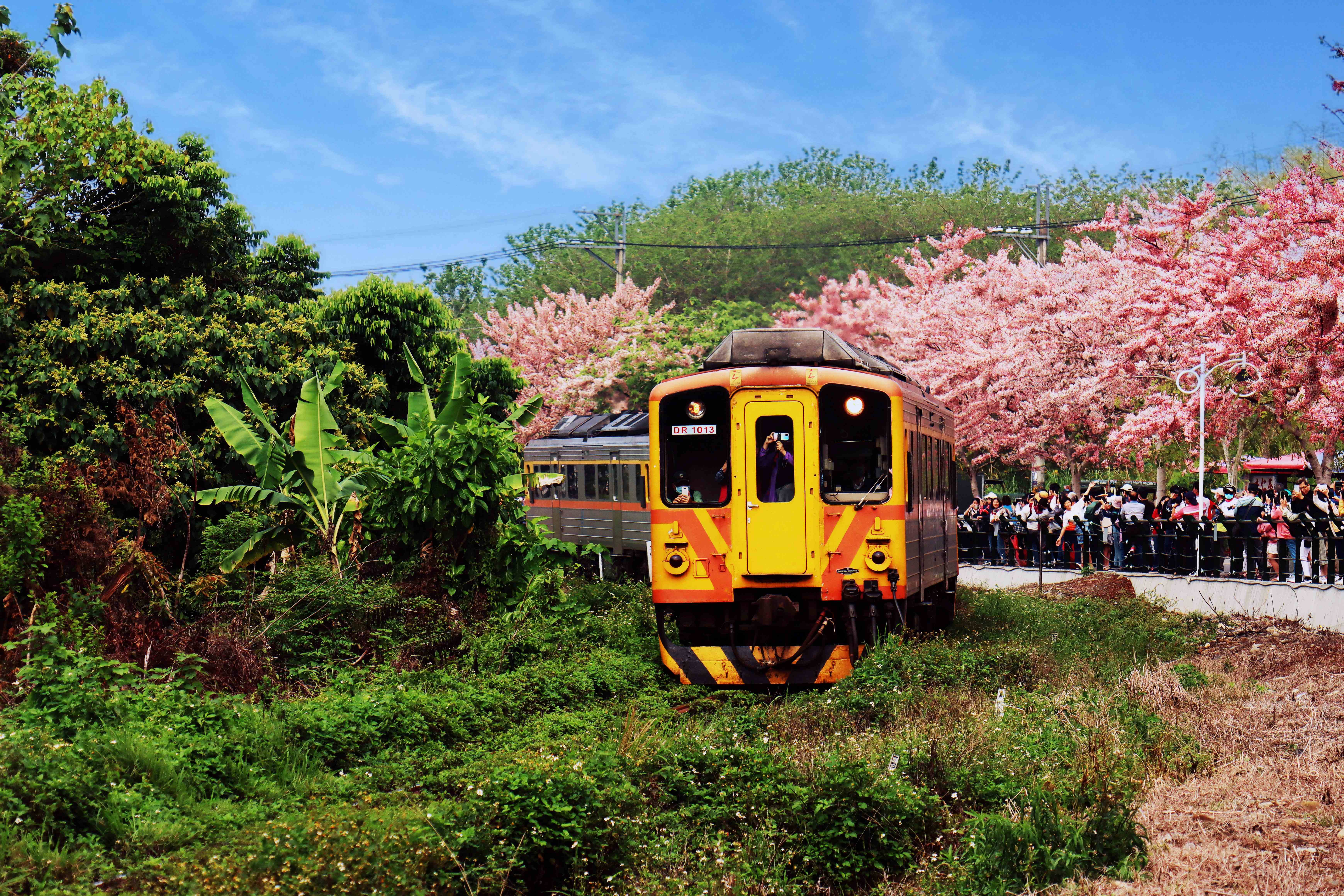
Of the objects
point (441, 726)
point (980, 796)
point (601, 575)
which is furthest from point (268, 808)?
point (601, 575)

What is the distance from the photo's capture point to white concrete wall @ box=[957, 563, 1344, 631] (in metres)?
16.0

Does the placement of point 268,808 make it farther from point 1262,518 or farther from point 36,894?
point 1262,518

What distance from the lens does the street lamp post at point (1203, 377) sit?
21141 millimetres

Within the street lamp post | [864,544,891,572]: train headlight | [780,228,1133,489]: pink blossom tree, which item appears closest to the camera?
[864,544,891,572]: train headlight

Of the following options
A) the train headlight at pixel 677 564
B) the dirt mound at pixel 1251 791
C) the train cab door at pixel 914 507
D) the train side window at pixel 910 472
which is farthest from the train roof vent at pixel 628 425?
the dirt mound at pixel 1251 791

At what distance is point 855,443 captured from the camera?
1154 cm

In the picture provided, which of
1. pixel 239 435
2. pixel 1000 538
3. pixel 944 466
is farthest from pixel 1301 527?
pixel 239 435

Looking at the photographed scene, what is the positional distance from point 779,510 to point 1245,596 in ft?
31.4

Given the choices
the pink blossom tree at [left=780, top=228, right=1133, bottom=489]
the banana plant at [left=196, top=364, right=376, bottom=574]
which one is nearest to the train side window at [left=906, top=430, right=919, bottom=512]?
the banana plant at [left=196, top=364, right=376, bottom=574]

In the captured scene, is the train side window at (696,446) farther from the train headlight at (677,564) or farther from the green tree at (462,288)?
the green tree at (462,288)

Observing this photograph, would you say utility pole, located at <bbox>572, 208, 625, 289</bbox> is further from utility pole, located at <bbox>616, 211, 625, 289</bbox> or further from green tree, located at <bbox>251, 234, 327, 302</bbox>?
green tree, located at <bbox>251, 234, 327, 302</bbox>

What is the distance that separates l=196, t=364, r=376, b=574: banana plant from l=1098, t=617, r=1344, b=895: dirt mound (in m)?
8.58

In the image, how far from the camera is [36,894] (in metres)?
5.42

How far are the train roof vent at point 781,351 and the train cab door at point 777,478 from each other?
0.43 meters
